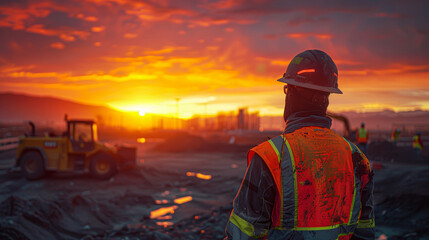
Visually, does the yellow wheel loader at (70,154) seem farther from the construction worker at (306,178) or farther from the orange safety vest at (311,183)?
the orange safety vest at (311,183)

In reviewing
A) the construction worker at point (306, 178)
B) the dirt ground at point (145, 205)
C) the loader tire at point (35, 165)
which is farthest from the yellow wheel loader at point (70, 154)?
the construction worker at point (306, 178)

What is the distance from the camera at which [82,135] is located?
46.9 ft

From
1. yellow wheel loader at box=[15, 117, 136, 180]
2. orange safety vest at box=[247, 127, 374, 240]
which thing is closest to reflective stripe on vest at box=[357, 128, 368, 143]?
yellow wheel loader at box=[15, 117, 136, 180]

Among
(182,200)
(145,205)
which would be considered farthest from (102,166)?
(182,200)

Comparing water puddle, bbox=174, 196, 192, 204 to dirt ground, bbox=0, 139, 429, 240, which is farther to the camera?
water puddle, bbox=174, 196, 192, 204

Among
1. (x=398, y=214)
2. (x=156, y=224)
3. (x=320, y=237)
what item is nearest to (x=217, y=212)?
(x=156, y=224)

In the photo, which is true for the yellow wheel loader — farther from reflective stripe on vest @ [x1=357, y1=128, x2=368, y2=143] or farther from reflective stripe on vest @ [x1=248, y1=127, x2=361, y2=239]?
reflective stripe on vest @ [x1=248, y1=127, x2=361, y2=239]

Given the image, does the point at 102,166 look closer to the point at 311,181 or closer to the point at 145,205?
the point at 145,205

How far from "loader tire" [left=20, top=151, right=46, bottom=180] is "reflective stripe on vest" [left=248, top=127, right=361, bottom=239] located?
1425 centimetres

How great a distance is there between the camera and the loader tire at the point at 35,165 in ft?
46.4

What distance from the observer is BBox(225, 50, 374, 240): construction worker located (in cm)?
177

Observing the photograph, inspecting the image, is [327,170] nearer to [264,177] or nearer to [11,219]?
[264,177]

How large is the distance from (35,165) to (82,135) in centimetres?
222

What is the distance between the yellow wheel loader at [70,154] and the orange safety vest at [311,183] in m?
13.2
